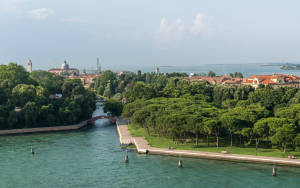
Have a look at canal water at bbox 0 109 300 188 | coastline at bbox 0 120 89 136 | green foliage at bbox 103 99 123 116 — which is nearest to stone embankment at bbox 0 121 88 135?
coastline at bbox 0 120 89 136

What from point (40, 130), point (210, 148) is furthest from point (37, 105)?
point (210, 148)

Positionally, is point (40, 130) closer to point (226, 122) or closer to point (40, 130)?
point (40, 130)

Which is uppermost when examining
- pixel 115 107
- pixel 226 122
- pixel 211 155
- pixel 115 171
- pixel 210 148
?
pixel 226 122

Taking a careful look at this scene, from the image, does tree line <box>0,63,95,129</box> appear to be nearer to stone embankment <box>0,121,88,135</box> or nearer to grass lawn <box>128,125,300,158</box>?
stone embankment <box>0,121,88,135</box>

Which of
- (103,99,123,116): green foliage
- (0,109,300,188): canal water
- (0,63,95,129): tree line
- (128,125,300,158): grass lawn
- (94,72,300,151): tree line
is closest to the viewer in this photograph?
(0,109,300,188): canal water

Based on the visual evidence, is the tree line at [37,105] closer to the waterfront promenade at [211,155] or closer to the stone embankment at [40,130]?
the stone embankment at [40,130]
